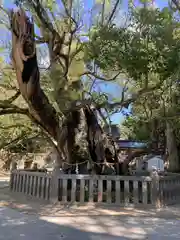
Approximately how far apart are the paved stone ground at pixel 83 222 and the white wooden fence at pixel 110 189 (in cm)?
26

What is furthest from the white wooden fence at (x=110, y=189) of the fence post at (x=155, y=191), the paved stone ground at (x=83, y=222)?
the paved stone ground at (x=83, y=222)

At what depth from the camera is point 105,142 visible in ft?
23.6

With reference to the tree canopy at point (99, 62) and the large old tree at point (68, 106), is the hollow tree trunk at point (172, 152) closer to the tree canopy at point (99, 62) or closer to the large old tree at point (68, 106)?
the tree canopy at point (99, 62)

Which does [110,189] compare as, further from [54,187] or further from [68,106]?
[68,106]

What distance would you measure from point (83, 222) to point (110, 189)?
1.52m

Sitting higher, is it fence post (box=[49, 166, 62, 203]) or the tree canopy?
the tree canopy

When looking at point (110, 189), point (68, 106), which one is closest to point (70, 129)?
point (68, 106)

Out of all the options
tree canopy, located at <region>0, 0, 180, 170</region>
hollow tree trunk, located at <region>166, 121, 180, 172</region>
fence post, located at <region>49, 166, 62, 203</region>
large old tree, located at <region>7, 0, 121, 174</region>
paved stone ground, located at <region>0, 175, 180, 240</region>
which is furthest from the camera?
hollow tree trunk, located at <region>166, 121, 180, 172</region>

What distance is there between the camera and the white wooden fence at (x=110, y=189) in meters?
5.40

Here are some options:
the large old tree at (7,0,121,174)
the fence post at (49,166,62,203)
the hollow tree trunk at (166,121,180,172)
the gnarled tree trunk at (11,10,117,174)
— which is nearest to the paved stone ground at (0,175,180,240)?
the fence post at (49,166,62,203)

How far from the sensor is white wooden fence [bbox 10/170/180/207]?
5.40m

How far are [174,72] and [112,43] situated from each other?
4.37 ft

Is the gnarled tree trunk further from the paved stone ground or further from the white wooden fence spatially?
the paved stone ground

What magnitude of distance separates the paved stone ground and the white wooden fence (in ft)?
0.84
